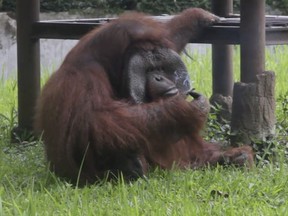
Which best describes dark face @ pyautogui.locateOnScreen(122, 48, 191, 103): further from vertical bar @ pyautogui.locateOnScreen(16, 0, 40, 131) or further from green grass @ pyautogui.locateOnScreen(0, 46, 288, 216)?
vertical bar @ pyautogui.locateOnScreen(16, 0, 40, 131)

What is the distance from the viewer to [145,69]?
3656 mm

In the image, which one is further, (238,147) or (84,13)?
(84,13)

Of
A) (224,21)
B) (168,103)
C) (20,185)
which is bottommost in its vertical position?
(20,185)

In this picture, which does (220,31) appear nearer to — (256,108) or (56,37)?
(256,108)

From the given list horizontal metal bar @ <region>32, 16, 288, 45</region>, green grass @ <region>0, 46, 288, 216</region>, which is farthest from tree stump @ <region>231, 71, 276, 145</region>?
horizontal metal bar @ <region>32, 16, 288, 45</region>

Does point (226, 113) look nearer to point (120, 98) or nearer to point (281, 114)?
point (281, 114)

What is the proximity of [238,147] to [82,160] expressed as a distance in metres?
0.82

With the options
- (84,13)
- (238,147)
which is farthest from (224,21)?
(84,13)

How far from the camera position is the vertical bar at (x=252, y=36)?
390 centimetres

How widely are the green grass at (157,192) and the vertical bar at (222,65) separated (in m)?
0.78

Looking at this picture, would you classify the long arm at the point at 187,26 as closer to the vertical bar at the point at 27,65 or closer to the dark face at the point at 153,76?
the dark face at the point at 153,76

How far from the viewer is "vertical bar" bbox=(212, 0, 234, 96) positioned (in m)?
4.91

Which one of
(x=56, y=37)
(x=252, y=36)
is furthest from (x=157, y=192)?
(x=56, y=37)

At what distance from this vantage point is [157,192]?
10.7 feet
